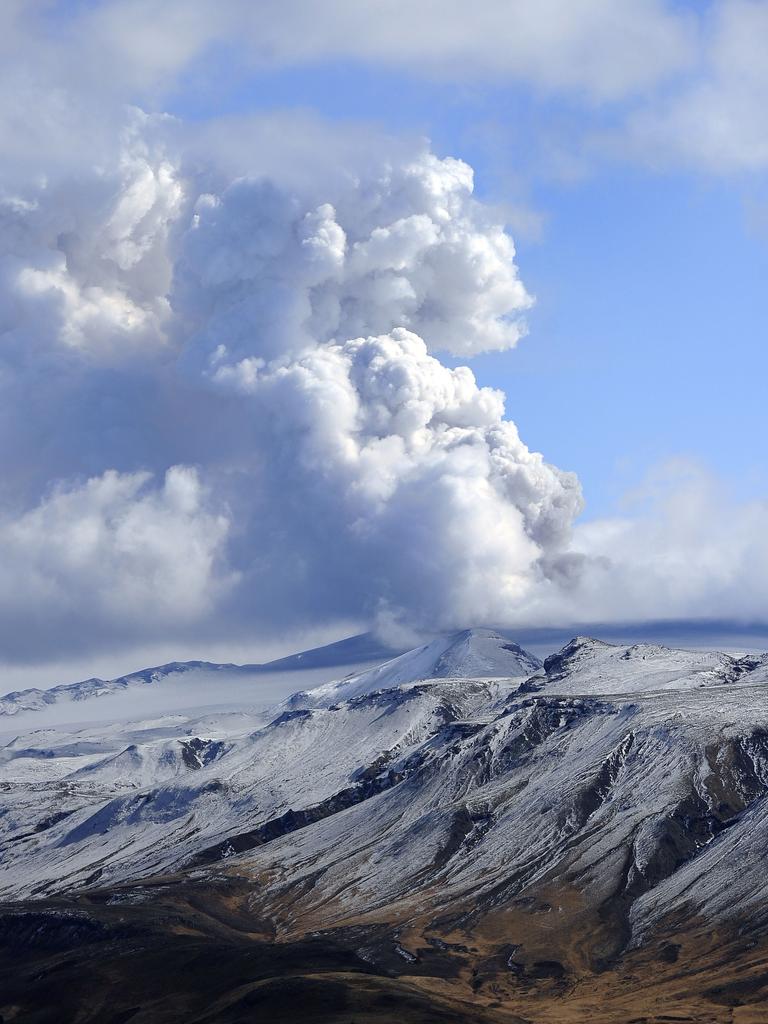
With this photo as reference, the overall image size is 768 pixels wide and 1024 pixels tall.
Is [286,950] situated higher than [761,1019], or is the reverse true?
[286,950]

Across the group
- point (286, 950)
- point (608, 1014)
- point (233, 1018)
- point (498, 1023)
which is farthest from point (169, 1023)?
point (608, 1014)

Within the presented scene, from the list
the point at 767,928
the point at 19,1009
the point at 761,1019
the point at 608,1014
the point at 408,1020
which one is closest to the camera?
the point at 408,1020


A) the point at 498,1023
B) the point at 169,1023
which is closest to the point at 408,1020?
the point at 498,1023

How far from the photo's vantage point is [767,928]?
19825cm

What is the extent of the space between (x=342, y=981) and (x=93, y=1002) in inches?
1553

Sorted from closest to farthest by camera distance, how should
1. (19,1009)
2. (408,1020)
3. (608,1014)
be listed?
1. (408,1020)
2. (608,1014)
3. (19,1009)

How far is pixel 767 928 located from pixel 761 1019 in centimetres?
4150

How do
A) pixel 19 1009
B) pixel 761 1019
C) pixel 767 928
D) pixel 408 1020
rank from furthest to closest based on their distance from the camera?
pixel 767 928, pixel 19 1009, pixel 761 1019, pixel 408 1020

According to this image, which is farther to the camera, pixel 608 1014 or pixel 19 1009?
pixel 19 1009

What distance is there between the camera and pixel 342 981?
162 m

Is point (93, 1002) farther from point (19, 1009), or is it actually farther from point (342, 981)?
point (342, 981)

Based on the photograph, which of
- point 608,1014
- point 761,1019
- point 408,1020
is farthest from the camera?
point 608,1014

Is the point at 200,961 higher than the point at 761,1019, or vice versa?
the point at 200,961

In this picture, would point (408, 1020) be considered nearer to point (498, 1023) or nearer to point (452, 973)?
point (498, 1023)
